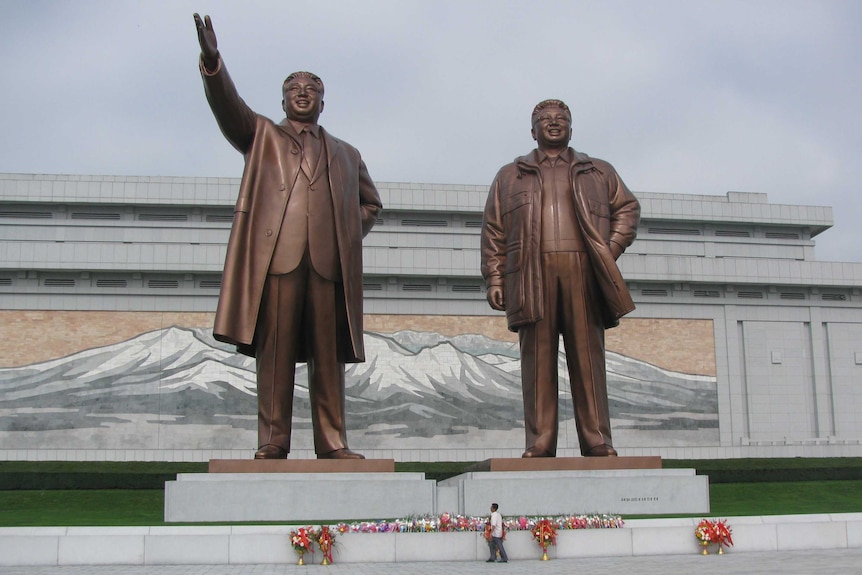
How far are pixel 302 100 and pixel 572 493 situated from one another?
13.0 ft

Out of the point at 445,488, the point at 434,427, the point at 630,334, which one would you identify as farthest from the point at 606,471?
the point at 630,334

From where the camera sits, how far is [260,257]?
25.6 feet

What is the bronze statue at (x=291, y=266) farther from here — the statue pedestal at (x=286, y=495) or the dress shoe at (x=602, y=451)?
the dress shoe at (x=602, y=451)

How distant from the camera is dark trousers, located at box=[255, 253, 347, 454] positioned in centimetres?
784

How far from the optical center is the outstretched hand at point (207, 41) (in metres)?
7.21

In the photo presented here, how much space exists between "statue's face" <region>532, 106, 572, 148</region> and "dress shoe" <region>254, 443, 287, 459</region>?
368 centimetres

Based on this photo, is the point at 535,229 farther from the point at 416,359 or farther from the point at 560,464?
the point at 416,359

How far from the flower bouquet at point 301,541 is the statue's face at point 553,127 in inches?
169

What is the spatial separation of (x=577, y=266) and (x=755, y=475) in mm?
11171

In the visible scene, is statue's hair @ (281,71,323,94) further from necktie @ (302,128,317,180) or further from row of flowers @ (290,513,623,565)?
row of flowers @ (290,513,623,565)

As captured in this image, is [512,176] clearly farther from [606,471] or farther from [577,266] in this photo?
[606,471]

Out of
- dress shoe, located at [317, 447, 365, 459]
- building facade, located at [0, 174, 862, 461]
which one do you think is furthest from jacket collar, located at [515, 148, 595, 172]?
building facade, located at [0, 174, 862, 461]

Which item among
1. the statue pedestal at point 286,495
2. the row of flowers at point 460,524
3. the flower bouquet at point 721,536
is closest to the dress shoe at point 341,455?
the statue pedestal at point 286,495

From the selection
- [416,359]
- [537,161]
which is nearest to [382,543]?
[537,161]
